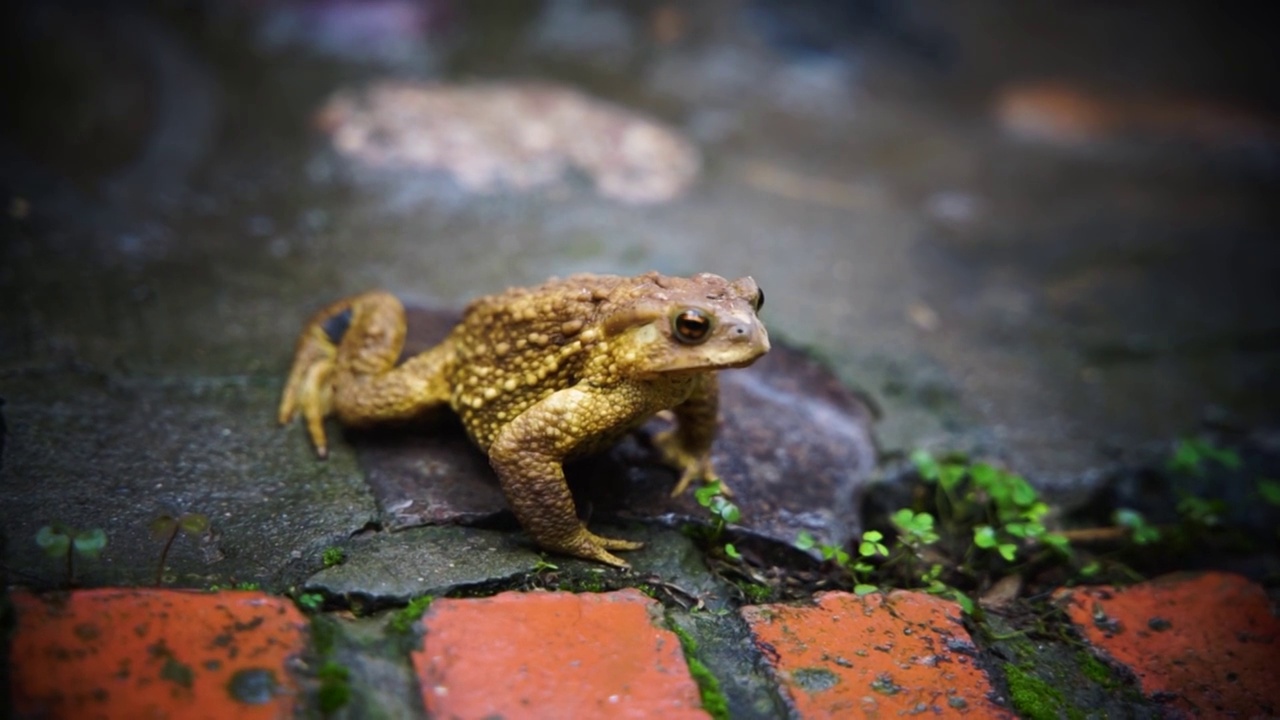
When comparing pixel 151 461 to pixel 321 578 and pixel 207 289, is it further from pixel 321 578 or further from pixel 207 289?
pixel 207 289

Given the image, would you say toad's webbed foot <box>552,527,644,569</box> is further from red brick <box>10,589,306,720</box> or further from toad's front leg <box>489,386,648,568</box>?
red brick <box>10,589,306,720</box>

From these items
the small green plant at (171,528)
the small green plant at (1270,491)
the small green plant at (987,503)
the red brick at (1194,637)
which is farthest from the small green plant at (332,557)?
the small green plant at (1270,491)

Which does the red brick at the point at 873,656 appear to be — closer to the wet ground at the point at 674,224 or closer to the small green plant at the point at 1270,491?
the wet ground at the point at 674,224

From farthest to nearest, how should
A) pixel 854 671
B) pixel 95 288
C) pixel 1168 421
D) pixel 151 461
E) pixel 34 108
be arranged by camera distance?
pixel 34 108, pixel 1168 421, pixel 95 288, pixel 151 461, pixel 854 671

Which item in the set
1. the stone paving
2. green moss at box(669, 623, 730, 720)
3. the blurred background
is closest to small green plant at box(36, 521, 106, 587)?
the stone paving

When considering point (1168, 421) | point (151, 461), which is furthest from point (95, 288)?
point (1168, 421)

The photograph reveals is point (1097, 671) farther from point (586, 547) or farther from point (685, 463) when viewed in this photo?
point (586, 547)
